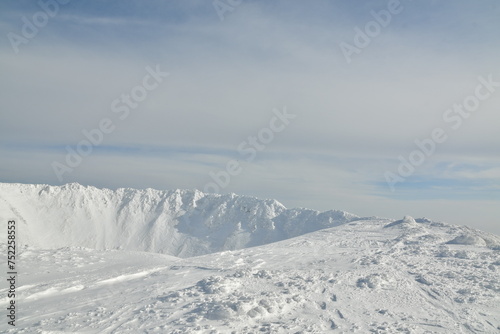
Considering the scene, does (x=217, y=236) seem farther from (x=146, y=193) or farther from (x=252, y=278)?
(x=252, y=278)

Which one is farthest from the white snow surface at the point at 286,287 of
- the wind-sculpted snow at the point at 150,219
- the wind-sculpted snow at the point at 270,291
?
the wind-sculpted snow at the point at 150,219

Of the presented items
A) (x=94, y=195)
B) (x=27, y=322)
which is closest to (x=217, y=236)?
(x=94, y=195)

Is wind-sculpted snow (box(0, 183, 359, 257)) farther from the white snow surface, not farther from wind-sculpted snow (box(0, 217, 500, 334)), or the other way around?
wind-sculpted snow (box(0, 217, 500, 334))

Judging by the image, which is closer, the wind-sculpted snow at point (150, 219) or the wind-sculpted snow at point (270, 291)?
the wind-sculpted snow at point (270, 291)

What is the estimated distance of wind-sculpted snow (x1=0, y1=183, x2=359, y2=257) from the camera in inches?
4065

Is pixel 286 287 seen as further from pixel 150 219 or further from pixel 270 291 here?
pixel 150 219

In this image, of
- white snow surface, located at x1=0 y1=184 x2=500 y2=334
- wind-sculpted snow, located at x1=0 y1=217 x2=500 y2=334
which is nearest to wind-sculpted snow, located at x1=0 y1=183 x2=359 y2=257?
white snow surface, located at x1=0 y1=184 x2=500 y2=334

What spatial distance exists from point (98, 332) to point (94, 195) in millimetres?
120296

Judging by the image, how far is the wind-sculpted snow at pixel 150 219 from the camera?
103 meters

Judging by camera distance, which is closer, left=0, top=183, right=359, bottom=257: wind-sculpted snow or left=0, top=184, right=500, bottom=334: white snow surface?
left=0, top=184, right=500, bottom=334: white snow surface

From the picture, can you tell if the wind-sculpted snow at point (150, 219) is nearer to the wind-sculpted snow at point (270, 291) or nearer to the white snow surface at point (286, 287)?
the white snow surface at point (286, 287)

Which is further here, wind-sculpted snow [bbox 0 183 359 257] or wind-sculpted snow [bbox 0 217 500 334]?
wind-sculpted snow [bbox 0 183 359 257]

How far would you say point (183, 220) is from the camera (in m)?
120

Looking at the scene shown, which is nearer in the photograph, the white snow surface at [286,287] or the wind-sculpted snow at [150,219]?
the white snow surface at [286,287]
